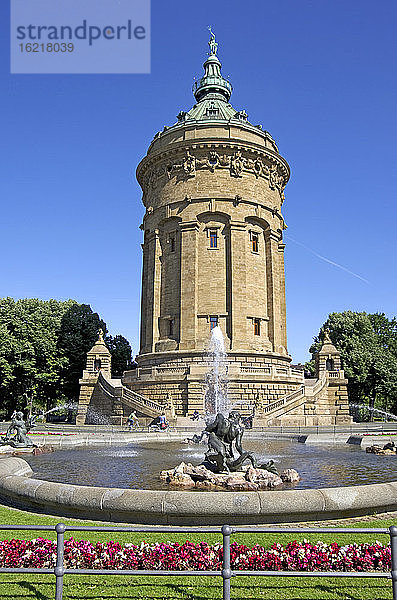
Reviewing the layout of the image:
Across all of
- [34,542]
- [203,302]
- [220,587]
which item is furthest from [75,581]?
[203,302]

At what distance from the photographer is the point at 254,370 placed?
4097 cm

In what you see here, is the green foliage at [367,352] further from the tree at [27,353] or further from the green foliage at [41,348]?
the tree at [27,353]

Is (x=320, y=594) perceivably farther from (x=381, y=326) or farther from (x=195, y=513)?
(x=381, y=326)

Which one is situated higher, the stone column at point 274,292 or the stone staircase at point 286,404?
the stone column at point 274,292

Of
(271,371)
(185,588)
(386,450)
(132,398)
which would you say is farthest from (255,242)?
(185,588)

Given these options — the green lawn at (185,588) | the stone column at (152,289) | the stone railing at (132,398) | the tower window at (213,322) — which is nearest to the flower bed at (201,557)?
the green lawn at (185,588)

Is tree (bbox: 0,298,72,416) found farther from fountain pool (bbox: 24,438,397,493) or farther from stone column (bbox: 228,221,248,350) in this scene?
fountain pool (bbox: 24,438,397,493)

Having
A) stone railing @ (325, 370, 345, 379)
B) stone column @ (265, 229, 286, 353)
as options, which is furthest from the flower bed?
stone column @ (265, 229, 286, 353)

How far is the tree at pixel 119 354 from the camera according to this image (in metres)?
66.2

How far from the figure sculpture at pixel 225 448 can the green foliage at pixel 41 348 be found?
144ft

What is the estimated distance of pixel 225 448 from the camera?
11.8 m

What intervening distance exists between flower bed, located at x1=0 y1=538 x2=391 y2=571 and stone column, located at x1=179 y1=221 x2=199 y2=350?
36.6 meters

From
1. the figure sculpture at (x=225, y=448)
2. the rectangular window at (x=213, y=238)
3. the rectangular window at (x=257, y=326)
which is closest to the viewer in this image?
the figure sculpture at (x=225, y=448)

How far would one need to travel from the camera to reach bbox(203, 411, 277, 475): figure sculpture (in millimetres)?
11538
